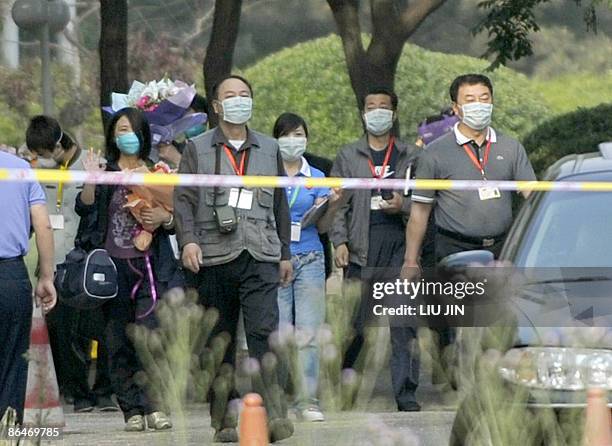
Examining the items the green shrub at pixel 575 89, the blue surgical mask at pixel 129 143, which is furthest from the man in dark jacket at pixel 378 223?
the green shrub at pixel 575 89

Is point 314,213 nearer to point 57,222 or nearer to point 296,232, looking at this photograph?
point 296,232

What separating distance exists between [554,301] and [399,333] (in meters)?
3.28

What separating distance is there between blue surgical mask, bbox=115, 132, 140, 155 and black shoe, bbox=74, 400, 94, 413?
198cm

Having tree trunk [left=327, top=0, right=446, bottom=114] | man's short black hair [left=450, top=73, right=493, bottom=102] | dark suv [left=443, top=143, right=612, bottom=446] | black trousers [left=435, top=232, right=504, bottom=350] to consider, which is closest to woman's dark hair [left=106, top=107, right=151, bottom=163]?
black trousers [left=435, top=232, right=504, bottom=350]

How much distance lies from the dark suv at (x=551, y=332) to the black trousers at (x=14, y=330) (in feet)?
6.73

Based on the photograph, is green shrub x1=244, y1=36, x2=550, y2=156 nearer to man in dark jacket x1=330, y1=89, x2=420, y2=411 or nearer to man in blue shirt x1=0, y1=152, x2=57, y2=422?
man in dark jacket x1=330, y1=89, x2=420, y2=411

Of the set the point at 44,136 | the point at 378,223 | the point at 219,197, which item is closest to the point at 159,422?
the point at 219,197

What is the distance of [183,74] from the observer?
27.6 m

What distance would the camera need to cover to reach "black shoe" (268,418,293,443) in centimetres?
907

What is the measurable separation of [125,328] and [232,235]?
142 centimetres

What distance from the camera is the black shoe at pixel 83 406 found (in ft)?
39.1

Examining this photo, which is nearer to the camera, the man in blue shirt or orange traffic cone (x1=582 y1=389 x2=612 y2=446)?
orange traffic cone (x1=582 y1=389 x2=612 y2=446)

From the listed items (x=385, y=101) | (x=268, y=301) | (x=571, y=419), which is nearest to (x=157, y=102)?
(x=385, y=101)

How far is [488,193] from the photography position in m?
10.6
